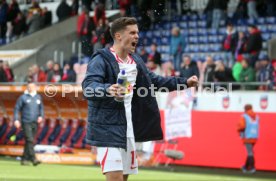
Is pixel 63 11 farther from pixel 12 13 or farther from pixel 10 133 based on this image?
pixel 10 133

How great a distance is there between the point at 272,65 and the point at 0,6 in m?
15.4

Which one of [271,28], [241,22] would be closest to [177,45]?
[241,22]

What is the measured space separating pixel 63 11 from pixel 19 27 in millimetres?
1859

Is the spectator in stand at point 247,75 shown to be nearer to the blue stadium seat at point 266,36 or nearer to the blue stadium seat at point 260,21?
the blue stadium seat at point 266,36

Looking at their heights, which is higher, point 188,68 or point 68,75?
point 188,68

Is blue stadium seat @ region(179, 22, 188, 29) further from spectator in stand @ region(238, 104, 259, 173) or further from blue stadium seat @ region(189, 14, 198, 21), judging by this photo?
spectator in stand @ region(238, 104, 259, 173)

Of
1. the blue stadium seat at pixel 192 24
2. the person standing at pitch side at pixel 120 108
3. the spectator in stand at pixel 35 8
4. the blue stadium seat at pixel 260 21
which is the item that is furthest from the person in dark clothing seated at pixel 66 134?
the person standing at pitch side at pixel 120 108

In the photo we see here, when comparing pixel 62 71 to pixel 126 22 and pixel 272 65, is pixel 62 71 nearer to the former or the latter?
pixel 272 65

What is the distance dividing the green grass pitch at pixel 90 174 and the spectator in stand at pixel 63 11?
36.6ft

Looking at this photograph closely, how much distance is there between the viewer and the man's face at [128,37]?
809cm

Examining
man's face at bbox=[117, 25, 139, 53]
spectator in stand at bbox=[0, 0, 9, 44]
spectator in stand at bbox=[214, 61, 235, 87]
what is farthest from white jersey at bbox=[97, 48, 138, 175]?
spectator in stand at bbox=[0, 0, 9, 44]

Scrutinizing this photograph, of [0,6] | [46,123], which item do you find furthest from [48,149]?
[0,6]

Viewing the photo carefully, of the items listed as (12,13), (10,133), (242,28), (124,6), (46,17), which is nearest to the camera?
(10,133)

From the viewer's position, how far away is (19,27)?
31.1 m
